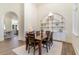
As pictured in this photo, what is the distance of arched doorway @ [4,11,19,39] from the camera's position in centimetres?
300

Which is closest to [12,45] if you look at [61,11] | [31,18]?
[31,18]

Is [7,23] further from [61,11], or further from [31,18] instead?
[61,11]

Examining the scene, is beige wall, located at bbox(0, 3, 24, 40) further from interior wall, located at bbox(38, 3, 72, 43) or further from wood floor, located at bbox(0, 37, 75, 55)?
interior wall, located at bbox(38, 3, 72, 43)

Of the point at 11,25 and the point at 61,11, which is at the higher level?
the point at 61,11

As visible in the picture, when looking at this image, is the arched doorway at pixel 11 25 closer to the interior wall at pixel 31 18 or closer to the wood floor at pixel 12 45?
the wood floor at pixel 12 45

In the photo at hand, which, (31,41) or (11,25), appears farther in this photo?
(31,41)

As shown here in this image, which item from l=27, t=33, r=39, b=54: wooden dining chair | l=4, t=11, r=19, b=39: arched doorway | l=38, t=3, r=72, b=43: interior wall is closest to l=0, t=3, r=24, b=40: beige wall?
l=4, t=11, r=19, b=39: arched doorway

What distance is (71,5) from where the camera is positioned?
2.76m

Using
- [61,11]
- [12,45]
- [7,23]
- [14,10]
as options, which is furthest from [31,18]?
[12,45]

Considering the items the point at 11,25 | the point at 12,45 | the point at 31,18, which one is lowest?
the point at 12,45

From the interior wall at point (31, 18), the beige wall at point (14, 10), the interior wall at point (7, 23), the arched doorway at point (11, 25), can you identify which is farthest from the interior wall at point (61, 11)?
the interior wall at point (7, 23)

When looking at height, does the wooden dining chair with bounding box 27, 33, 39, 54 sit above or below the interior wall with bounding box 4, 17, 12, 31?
below

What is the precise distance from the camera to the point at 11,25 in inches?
120
